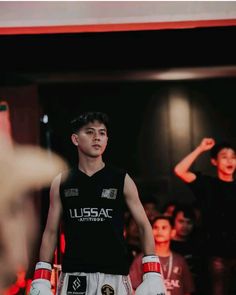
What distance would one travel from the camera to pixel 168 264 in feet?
9.77

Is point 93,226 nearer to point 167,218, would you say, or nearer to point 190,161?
point 167,218

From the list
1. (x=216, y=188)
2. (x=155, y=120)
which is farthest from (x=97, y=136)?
(x=216, y=188)

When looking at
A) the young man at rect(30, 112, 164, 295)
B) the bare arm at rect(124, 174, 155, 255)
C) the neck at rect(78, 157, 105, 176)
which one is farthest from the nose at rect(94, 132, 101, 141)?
the bare arm at rect(124, 174, 155, 255)

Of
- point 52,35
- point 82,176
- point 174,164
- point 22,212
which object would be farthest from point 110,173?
point 52,35

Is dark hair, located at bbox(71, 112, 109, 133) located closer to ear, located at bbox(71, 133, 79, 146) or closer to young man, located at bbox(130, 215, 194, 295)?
ear, located at bbox(71, 133, 79, 146)

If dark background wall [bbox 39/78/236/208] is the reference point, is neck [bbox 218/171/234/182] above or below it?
below

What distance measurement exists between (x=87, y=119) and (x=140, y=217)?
2.02ft

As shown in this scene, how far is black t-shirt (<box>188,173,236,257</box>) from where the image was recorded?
2.96 m

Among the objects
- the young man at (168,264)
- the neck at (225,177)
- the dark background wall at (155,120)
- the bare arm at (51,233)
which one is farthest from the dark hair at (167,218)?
the bare arm at (51,233)

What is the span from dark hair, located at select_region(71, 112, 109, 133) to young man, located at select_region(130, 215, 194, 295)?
2.12 ft

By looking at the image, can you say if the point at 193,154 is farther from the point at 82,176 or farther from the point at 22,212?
the point at 22,212

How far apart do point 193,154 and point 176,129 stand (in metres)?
0.17

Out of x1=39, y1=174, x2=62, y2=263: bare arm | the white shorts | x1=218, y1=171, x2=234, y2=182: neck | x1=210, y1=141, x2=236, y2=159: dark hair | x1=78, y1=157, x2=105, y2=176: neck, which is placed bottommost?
the white shorts

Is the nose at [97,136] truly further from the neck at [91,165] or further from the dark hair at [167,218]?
the dark hair at [167,218]
